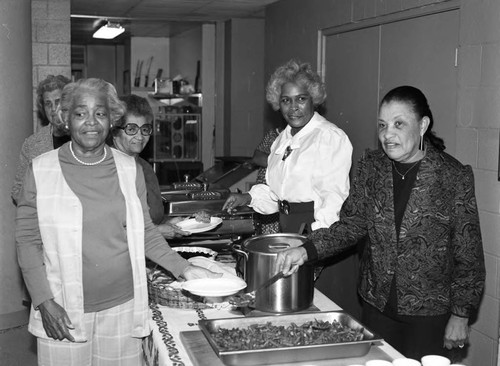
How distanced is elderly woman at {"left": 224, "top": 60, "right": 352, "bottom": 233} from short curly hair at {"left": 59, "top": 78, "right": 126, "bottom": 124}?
104cm

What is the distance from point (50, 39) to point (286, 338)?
5.05m

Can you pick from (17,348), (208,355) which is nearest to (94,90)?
(208,355)

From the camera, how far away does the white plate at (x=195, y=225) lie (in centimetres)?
327

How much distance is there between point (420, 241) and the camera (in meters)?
2.54

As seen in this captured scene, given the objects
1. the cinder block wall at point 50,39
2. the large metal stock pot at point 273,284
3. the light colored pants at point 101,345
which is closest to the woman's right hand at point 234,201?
the large metal stock pot at point 273,284

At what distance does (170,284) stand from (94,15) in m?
5.76

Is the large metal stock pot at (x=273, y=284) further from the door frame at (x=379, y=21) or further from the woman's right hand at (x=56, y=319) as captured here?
the door frame at (x=379, y=21)

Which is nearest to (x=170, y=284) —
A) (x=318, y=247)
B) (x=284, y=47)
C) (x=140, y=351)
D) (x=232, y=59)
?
(x=140, y=351)

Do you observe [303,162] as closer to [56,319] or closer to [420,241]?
[420,241]

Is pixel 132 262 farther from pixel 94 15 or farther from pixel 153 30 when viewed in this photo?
pixel 153 30

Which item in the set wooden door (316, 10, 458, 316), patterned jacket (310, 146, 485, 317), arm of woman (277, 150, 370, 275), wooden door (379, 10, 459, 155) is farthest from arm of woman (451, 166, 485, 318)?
wooden door (379, 10, 459, 155)

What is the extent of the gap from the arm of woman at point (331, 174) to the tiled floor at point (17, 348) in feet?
6.99

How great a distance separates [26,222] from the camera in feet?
7.89

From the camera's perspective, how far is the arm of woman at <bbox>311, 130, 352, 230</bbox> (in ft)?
10.8
